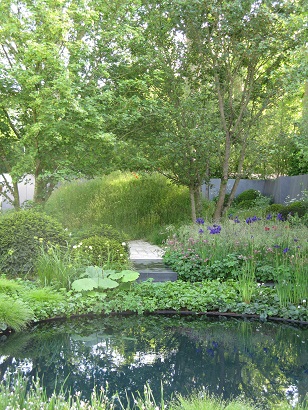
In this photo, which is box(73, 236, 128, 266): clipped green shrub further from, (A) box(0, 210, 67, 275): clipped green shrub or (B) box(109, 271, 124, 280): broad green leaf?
(B) box(109, 271, 124, 280): broad green leaf

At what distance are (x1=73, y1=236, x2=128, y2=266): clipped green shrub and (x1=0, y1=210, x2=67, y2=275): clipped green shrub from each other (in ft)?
1.30

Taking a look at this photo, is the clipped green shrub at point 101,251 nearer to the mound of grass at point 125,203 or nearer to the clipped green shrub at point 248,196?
the mound of grass at point 125,203

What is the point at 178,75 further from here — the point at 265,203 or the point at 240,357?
the point at 240,357

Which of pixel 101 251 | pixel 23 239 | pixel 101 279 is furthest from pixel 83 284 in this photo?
pixel 23 239

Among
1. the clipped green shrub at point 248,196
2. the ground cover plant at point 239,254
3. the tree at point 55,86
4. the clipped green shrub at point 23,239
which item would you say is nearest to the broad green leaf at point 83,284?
the clipped green shrub at point 23,239

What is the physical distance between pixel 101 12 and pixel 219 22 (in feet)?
7.66

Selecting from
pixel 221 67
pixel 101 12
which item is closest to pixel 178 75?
pixel 221 67

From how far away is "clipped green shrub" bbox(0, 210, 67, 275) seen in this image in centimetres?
642

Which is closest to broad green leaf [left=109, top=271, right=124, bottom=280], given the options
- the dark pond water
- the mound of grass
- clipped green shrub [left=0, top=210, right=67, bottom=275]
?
the dark pond water

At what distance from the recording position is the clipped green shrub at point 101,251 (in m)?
6.51

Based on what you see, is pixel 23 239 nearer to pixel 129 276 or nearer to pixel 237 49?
pixel 129 276

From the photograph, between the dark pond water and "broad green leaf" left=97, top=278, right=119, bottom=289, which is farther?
"broad green leaf" left=97, top=278, right=119, bottom=289

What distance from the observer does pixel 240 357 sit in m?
4.33

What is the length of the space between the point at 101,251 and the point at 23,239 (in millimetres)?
1027
